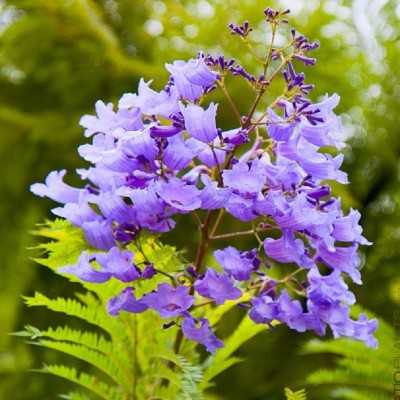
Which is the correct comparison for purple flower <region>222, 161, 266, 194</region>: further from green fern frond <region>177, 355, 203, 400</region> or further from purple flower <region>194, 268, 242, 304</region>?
green fern frond <region>177, 355, 203, 400</region>

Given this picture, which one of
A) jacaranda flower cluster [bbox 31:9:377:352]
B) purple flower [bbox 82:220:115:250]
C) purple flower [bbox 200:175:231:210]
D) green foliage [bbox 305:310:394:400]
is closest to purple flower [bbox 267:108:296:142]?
jacaranda flower cluster [bbox 31:9:377:352]

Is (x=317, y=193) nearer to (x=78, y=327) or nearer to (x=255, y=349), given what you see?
(x=78, y=327)

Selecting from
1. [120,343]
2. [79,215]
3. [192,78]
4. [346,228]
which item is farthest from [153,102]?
[120,343]

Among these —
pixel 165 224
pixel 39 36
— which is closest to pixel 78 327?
pixel 39 36

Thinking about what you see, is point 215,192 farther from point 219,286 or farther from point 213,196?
point 219,286

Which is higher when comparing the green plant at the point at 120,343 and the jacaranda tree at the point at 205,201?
the jacaranda tree at the point at 205,201

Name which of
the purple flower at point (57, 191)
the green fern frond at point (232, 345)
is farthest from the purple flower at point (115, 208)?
the green fern frond at point (232, 345)

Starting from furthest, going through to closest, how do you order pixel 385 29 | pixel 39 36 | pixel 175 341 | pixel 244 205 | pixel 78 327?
pixel 385 29
pixel 39 36
pixel 78 327
pixel 175 341
pixel 244 205

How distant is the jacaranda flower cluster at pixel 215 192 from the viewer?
706mm

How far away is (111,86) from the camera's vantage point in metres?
2.19

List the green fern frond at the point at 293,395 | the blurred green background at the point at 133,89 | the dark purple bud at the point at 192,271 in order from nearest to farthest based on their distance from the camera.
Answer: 1. the green fern frond at the point at 293,395
2. the dark purple bud at the point at 192,271
3. the blurred green background at the point at 133,89

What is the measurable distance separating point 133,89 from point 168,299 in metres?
1.53

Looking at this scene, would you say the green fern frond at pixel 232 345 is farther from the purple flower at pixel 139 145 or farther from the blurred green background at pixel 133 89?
the blurred green background at pixel 133 89

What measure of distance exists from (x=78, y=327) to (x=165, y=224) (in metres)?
1.29
